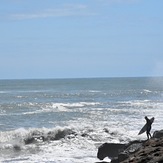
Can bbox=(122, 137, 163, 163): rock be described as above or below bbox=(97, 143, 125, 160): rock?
above

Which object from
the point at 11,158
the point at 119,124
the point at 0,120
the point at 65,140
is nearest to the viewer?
the point at 11,158

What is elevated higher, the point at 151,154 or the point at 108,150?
the point at 151,154

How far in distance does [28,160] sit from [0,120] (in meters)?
19.4

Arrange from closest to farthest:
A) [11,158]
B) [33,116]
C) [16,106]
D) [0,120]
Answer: [11,158] < [0,120] < [33,116] < [16,106]

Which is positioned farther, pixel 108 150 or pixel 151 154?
pixel 108 150

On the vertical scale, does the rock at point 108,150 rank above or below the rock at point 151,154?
below

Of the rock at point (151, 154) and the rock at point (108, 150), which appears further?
the rock at point (108, 150)

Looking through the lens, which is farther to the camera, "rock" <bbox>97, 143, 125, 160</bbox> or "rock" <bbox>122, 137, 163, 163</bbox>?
"rock" <bbox>97, 143, 125, 160</bbox>

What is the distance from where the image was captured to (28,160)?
21719 mm

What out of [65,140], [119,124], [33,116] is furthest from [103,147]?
[33,116]

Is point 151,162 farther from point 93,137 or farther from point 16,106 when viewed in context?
point 16,106

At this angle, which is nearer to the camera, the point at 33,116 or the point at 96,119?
the point at 96,119

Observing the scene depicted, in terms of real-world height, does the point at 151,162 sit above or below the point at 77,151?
above

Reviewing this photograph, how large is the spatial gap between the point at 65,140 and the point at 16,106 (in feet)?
94.4
